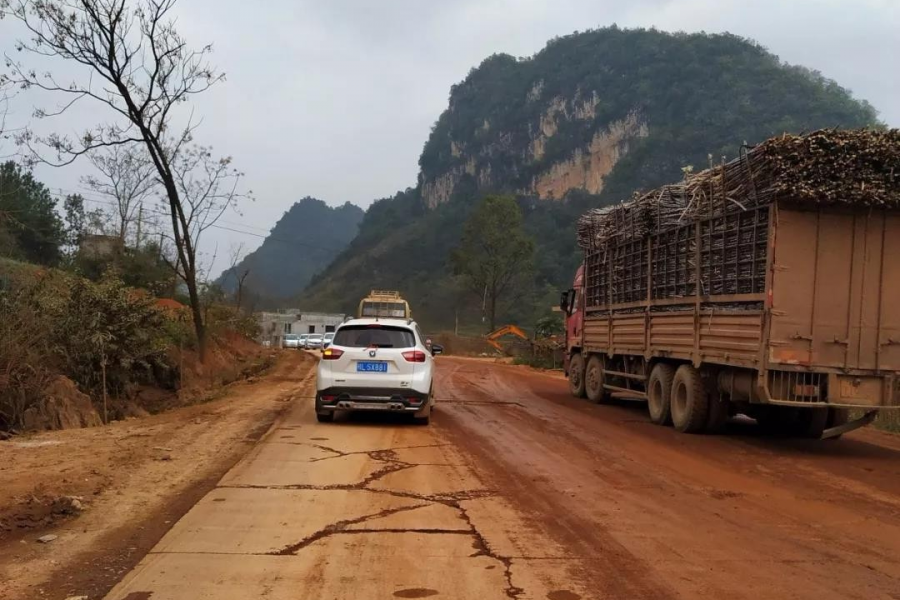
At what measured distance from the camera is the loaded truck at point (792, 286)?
950cm

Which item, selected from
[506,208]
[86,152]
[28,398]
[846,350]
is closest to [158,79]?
[86,152]

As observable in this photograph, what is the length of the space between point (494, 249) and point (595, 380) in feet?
171

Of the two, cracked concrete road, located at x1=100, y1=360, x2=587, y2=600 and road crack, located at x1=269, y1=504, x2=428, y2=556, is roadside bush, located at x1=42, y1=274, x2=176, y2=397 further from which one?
road crack, located at x1=269, y1=504, x2=428, y2=556

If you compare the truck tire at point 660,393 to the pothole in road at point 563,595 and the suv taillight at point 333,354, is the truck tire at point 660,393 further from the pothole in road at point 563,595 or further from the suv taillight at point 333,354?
the pothole in road at point 563,595

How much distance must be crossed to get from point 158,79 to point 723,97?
104 meters

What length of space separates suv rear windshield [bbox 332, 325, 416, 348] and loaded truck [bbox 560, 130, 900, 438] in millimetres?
4400

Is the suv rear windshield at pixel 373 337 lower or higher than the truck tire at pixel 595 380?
higher

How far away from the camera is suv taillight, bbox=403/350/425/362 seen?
1199 centimetres

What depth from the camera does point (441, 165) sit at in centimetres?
16075

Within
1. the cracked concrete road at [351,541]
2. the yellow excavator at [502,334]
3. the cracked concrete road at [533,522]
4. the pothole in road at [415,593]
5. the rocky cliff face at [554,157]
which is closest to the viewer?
the pothole in road at [415,593]

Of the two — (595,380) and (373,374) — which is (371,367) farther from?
(595,380)

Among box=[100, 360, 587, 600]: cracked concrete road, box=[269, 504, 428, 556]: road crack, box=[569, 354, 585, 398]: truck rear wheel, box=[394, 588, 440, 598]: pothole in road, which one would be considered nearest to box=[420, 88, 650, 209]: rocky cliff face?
box=[569, 354, 585, 398]: truck rear wheel

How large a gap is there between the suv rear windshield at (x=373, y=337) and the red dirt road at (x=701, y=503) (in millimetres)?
1514

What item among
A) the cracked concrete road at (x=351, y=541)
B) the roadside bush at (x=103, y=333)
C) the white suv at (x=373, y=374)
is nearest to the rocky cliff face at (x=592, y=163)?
the roadside bush at (x=103, y=333)
